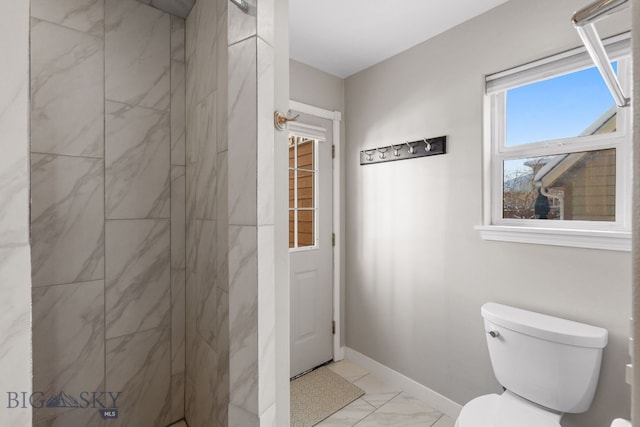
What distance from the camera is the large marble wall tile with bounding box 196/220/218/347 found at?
1.41 meters

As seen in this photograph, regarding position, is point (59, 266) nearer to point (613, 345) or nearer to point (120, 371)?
point (120, 371)

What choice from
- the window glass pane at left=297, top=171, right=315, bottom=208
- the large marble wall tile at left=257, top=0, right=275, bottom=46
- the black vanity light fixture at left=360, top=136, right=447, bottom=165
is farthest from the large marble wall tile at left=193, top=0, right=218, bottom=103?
the black vanity light fixture at left=360, top=136, right=447, bottom=165

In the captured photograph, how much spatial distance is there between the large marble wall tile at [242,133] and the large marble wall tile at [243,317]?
0.27ft

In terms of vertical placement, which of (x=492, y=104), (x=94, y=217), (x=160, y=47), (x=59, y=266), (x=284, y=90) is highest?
(x=160, y=47)

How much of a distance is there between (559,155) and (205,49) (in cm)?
187

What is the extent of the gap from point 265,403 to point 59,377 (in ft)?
3.41

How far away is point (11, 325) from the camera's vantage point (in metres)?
0.41

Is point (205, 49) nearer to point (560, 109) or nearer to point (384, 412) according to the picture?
point (560, 109)

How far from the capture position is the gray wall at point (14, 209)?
40 cm

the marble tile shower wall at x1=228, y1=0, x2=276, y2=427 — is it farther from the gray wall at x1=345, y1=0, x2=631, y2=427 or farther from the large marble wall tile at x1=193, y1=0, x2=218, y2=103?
the gray wall at x1=345, y1=0, x2=631, y2=427

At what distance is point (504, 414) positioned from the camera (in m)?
1.40

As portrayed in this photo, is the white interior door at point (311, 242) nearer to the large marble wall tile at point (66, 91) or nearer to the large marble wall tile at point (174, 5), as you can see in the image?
the large marble wall tile at point (174, 5)

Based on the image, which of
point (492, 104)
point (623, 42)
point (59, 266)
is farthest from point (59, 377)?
point (623, 42)

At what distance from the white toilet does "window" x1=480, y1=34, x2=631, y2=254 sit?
1.36 feet
